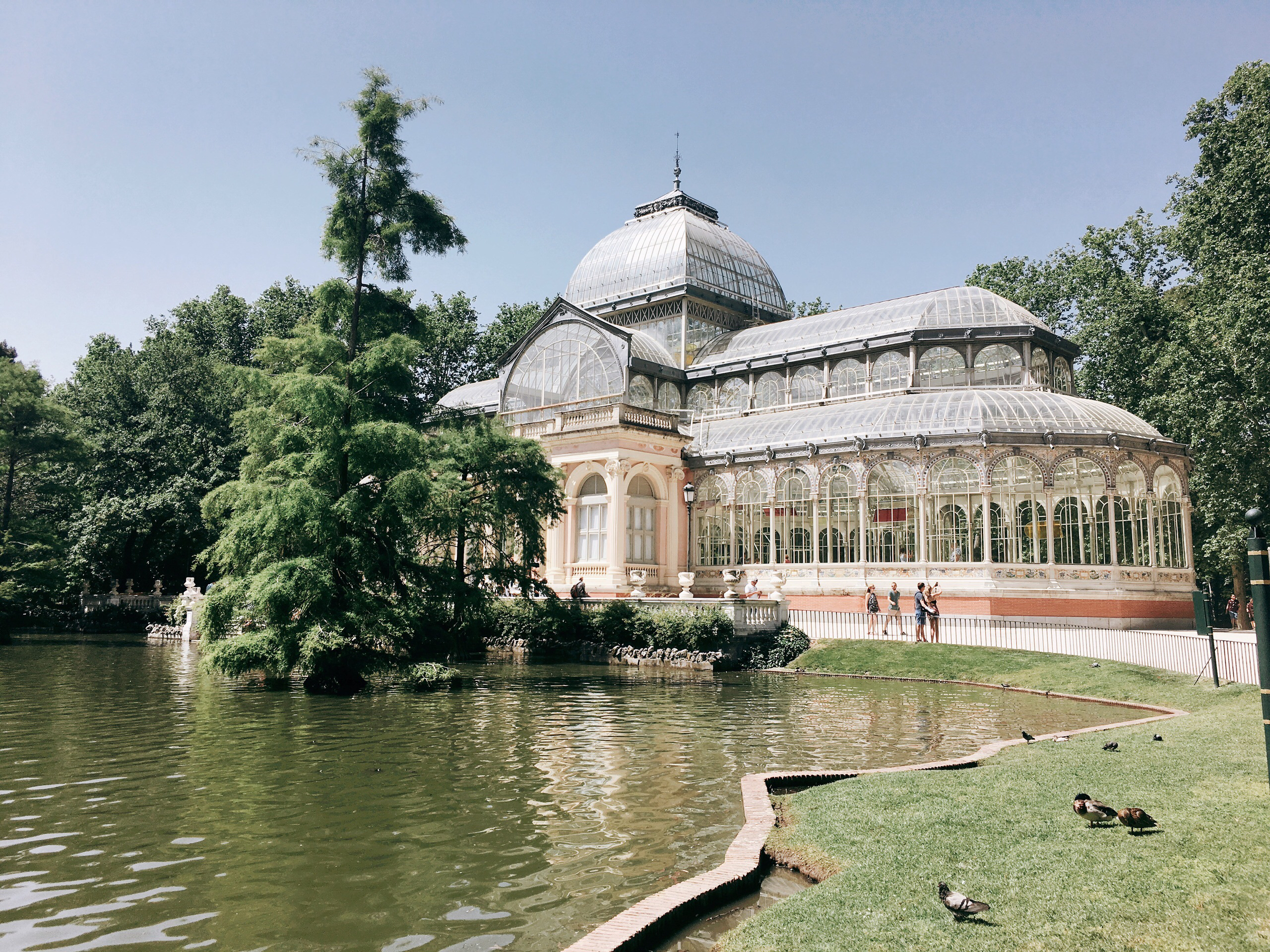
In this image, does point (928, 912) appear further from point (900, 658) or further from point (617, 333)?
point (617, 333)

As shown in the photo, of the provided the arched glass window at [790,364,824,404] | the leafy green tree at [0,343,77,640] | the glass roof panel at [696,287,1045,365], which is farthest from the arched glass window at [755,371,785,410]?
the leafy green tree at [0,343,77,640]

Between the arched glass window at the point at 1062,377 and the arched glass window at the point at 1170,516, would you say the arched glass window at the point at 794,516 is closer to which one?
the arched glass window at the point at 1062,377

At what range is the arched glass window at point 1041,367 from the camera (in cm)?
3856

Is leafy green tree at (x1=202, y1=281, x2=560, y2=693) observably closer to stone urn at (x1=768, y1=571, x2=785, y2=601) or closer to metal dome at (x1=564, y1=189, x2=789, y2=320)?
stone urn at (x1=768, y1=571, x2=785, y2=601)

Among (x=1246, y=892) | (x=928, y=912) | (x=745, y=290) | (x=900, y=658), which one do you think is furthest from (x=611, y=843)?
(x=745, y=290)

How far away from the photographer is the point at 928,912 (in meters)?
6.34

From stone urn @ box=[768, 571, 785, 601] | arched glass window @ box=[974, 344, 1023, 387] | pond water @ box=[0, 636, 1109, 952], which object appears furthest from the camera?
arched glass window @ box=[974, 344, 1023, 387]

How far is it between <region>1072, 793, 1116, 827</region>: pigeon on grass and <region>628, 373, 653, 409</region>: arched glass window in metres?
34.9

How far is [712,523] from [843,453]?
7607mm

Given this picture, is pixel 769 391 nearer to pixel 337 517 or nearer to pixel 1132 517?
pixel 1132 517

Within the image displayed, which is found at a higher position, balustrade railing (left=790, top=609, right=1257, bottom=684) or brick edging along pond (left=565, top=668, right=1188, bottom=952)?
balustrade railing (left=790, top=609, right=1257, bottom=684)

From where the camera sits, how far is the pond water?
22.4 ft

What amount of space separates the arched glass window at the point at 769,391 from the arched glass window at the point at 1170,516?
644 inches

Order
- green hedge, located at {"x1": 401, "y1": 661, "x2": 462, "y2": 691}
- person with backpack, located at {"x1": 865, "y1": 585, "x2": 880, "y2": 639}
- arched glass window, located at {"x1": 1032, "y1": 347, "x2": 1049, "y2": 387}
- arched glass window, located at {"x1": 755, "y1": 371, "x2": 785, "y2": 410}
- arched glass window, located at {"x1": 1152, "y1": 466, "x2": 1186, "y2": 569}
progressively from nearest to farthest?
green hedge, located at {"x1": 401, "y1": 661, "x2": 462, "y2": 691}, person with backpack, located at {"x1": 865, "y1": 585, "x2": 880, "y2": 639}, arched glass window, located at {"x1": 1152, "y1": 466, "x2": 1186, "y2": 569}, arched glass window, located at {"x1": 1032, "y1": 347, "x2": 1049, "y2": 387}, arched glass window, located at {"x1": 755, "y1": 371, "x2": 785, "y2": 410}
